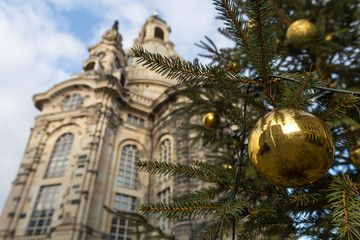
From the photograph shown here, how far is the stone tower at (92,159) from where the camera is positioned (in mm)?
12758

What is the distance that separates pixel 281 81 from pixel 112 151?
1531 cm

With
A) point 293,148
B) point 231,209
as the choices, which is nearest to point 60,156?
point 231,209

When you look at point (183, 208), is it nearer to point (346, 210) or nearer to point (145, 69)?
point (346, 210)

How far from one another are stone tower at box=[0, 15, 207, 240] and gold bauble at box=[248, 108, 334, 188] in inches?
387

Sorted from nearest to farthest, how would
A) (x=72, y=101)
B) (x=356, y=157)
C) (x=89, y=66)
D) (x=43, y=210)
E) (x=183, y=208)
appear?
(x=183, y=208), (x=356, y=157), (x=43, y=210), (x=72, y=101), (x=89, y=66)

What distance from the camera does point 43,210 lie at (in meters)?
13.3

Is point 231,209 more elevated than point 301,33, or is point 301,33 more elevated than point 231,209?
point 301,33

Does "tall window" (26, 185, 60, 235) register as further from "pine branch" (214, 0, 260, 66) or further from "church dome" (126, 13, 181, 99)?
"pine branch" (214, 0, 260, 66)

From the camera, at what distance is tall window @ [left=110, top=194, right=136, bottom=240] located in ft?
44.9

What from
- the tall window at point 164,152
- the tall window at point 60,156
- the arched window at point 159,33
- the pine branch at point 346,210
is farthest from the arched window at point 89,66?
the pine branch at point 346,210

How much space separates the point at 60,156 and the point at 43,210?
318 centimetres

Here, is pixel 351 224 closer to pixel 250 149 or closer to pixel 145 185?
pixel 250 149

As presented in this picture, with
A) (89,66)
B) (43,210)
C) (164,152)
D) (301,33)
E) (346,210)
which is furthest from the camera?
(89,66)

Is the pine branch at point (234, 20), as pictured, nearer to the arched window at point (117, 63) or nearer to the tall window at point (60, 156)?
the tall window at point (60, 156)
